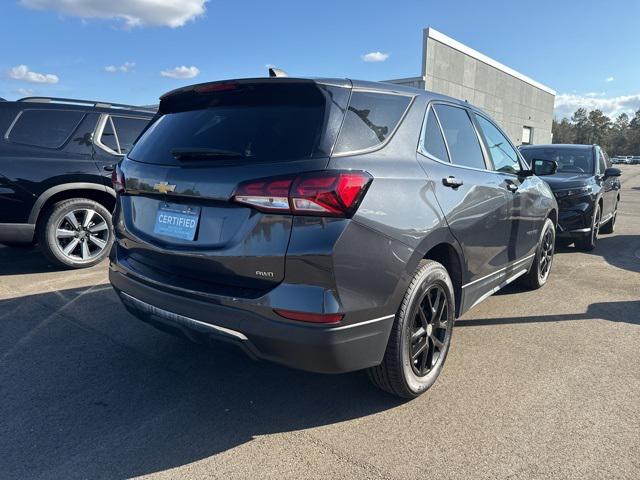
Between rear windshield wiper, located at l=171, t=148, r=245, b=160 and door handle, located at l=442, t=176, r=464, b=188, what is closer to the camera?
rear windshield wiper, located at l=171, t=148, r=245, b=160

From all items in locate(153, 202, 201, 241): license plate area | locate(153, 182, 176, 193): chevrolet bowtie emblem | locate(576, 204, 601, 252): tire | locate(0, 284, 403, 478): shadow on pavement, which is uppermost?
locate(153, 182, 176, 193): chevrolet bowtie emblem

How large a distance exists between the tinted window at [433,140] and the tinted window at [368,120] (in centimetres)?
25

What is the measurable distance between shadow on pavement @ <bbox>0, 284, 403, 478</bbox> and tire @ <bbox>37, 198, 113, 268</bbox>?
1768mm

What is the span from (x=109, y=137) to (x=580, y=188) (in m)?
6.40

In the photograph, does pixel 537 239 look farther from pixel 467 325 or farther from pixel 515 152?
pixel 467 325

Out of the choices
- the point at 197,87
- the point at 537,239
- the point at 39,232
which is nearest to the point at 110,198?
the point at 39,232

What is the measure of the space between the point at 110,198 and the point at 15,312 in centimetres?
204

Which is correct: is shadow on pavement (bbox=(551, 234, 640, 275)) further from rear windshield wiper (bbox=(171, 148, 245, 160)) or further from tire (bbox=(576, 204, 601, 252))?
rear windshield wiper (bbox=(171, 148, 245, 160))

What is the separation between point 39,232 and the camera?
545 centimetres

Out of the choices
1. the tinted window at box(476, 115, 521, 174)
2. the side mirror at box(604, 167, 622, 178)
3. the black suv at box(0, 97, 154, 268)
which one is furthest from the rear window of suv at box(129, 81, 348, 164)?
the side mirror at box(604, 167, 622, 178)

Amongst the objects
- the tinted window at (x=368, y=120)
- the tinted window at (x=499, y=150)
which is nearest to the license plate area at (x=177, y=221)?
the tinted window at (x=368, y=120)

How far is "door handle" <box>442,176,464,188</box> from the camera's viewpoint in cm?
299

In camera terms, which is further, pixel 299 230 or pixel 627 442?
pixel 627 442

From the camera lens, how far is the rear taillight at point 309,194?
2213mm
